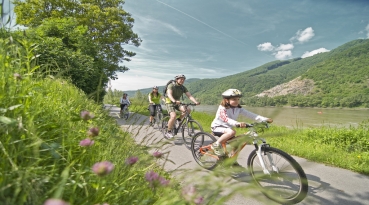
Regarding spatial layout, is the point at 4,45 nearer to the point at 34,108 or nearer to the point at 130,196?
the point at 34,108

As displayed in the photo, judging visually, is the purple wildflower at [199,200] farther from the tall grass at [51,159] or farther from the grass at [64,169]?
the tall grass at [51,159]

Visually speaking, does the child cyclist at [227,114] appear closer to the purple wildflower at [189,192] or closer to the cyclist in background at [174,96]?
the cyclist in background at [174,96]

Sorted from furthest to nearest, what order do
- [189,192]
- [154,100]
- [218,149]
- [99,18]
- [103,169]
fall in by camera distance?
[99,18]
[154,100]
[218,149]
[189,192]
[103,169]

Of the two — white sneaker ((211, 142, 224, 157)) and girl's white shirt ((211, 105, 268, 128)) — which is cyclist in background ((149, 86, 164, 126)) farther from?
white sneaker ((211, 142, 224, 157))

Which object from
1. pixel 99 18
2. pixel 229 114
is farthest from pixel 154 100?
pixel 99 18

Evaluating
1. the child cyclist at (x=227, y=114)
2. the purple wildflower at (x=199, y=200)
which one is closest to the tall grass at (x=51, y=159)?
the purple wildflower at (x=199, y=200)

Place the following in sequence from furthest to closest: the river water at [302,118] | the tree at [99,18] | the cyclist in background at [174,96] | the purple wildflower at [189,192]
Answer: the tree at [99,18]
the cyclist in background at [174,96]
the river water at [302,118]
the purple wildflower at [189,192]

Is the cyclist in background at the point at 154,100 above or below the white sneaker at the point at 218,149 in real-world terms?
above

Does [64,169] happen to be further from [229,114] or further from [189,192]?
[229,114]

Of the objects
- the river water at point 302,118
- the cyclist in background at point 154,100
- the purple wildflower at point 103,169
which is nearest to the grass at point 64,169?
the purple wildflower at point 103,169

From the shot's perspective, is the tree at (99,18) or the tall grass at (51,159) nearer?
the tall grass at (51,159)

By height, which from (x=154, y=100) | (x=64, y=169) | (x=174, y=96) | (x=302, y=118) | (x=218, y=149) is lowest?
(x=302, y=118)

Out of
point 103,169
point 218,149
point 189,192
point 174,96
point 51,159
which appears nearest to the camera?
point 103,169

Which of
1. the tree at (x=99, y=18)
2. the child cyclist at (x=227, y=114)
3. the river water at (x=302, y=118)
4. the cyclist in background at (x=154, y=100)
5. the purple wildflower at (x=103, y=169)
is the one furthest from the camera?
the tree at (x=99, y=18)
